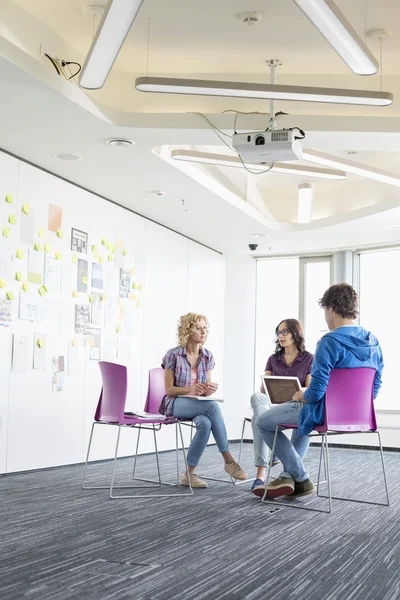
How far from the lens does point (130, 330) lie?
7438 mm

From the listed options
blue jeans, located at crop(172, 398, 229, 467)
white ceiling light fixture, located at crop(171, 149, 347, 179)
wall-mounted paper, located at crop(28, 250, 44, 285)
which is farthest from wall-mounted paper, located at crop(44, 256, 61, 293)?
blue jeans, located at crop(172, 398, 229, 467)

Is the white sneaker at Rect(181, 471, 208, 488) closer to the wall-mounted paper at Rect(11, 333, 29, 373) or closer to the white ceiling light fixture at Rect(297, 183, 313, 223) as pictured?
the wall-mounted paper at Rect(11, 333, 29, 373)

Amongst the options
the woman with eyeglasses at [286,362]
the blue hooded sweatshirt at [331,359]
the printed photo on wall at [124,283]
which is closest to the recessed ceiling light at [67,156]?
the printed photo on wall at [124,283]

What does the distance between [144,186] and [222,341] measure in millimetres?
3547

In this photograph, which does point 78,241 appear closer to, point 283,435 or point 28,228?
point 28,228

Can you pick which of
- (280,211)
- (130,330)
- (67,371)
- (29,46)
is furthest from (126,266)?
(29,46)

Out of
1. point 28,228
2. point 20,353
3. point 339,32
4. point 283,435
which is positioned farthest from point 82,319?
point 339,32

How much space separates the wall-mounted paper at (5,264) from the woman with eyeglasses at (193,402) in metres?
1.50

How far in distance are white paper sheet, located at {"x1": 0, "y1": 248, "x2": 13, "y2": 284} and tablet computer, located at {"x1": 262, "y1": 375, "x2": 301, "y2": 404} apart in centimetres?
224

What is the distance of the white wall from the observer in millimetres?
5738

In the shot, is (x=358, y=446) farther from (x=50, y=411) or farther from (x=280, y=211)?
(x=50, y=411)

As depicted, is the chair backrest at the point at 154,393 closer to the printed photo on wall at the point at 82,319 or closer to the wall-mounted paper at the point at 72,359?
the wall-mounted paper at the point at 72,359

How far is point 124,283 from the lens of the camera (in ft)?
24.1

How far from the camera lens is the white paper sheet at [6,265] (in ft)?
18.5
